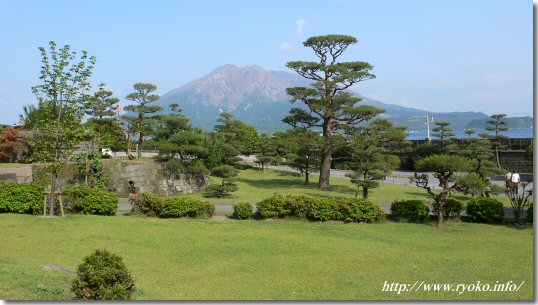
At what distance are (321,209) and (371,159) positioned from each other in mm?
8320

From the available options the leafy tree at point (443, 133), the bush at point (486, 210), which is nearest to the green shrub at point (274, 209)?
the bush at point (486, 210)

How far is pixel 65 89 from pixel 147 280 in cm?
764

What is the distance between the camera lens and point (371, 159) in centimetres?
2105

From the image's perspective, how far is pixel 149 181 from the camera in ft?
65.4

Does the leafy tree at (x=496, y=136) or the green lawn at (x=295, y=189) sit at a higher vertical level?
the leafy tree at (x=496, y=136)

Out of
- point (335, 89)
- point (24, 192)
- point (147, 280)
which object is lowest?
point (147, 280)

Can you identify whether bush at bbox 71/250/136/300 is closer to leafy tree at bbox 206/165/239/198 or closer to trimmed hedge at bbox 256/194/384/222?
trimmed hedge at bbox 256/194/384/222

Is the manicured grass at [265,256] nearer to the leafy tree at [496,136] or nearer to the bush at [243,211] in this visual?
the bush at [243,211]

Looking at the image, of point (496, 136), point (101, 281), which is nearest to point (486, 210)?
point (101, 281)

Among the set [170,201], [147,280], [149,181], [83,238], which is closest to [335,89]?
[149,181]

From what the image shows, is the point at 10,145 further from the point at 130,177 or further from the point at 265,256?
the point at 265,256

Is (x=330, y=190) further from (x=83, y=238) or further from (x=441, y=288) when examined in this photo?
(x=441, y=288)

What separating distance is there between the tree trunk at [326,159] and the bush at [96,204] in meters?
12.5

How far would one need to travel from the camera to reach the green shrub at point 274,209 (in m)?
13.6
